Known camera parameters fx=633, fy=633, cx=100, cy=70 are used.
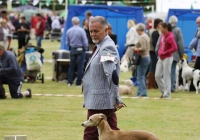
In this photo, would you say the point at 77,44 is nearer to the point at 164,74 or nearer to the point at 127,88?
the point at 127,88

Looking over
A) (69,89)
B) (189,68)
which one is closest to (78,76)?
(69,89)

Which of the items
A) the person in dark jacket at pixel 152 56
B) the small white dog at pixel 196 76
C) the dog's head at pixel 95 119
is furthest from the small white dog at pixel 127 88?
the dog's head at pixel 95 119

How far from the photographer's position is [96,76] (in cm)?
682

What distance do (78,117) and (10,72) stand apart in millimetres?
2898

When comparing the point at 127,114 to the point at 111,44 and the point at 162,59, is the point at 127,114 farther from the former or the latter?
the point at 111,44

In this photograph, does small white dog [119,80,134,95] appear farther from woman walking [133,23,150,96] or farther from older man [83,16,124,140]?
older man [83,16,124,140]

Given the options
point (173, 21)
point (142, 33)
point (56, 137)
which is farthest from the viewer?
point (173, 21)

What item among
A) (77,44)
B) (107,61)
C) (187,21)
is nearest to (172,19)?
(77,44)

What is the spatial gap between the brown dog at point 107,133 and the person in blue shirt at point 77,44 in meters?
10.1

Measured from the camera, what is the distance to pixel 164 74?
14281mm

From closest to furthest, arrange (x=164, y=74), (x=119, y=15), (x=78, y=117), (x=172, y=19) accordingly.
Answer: (x=78, y=117)
(x=164, y=74)
(x=172, y=19)
(x=119, y=15)

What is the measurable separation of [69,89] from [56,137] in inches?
302

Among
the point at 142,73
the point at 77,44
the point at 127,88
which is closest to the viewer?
the point at 142,73

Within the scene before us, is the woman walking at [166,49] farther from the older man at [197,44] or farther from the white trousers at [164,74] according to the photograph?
the older man at [197,44]
